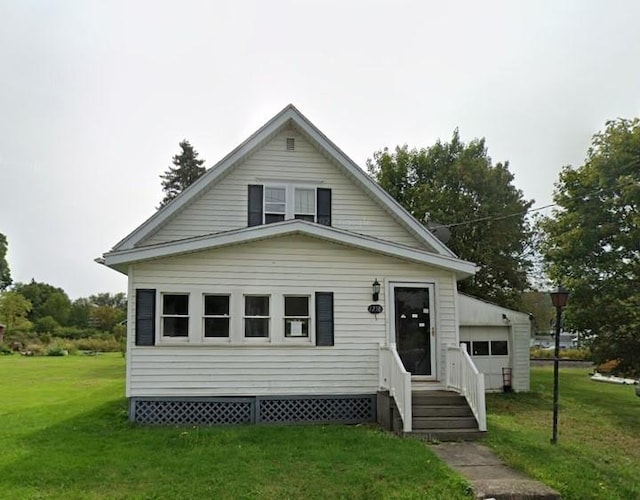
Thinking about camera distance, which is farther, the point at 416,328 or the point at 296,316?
the point at 416,328

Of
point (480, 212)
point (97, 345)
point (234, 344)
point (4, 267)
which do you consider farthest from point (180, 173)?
point (4, 267)

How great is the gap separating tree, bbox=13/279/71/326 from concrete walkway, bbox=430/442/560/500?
58194 mm

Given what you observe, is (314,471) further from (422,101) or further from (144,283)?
(422,101)

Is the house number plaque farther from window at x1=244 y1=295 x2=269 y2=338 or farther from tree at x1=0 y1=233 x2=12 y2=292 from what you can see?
tree at x1=0 y1=233 x2=12 y2=292

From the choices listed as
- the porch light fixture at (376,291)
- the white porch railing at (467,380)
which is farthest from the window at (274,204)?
the white porch railing at (467,380)

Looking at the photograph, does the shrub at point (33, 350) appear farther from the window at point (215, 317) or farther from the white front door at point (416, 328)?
the white front door at point (416, 328)

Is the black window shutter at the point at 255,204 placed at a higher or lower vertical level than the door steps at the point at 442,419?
higher

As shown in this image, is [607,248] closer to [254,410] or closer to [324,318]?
[324,318]

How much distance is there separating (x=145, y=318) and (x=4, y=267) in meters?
59.1

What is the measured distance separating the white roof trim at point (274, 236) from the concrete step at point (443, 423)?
3.05 metres

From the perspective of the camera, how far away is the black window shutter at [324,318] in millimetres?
10664

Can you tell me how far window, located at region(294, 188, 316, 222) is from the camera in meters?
12.5

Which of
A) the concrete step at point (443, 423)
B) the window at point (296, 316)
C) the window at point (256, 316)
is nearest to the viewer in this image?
the concrete step at point (443, 423)

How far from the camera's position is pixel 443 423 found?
9312mm
